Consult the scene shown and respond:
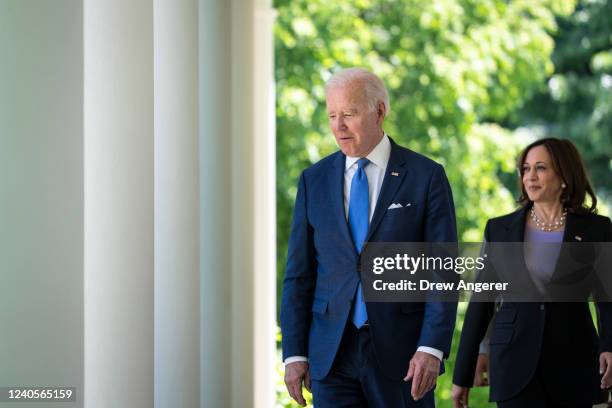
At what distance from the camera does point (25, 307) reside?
302cm

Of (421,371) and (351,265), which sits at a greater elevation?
(351,265)

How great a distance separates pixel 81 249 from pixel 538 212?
1829 millimetres

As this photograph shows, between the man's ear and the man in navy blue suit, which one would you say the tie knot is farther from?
the man's ear

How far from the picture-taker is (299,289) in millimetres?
3363

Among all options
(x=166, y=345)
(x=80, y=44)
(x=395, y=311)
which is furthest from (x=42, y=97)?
(x=395, y=311)

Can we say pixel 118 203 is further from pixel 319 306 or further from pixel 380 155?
pixel 380 155

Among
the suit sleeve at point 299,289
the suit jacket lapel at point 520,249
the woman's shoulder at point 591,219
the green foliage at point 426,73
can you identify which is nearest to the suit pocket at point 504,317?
the suit jacket lapel at point 520,249

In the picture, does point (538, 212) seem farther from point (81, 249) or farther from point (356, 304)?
point (81, 249)

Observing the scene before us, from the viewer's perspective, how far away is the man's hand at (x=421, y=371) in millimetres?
3111

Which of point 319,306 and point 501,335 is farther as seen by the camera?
point 501,335

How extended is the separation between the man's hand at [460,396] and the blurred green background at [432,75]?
6312mm

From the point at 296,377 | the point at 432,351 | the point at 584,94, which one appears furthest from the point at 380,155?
the point at 584,94

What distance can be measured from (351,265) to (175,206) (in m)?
0.78

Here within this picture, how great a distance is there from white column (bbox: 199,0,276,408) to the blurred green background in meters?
4.91
